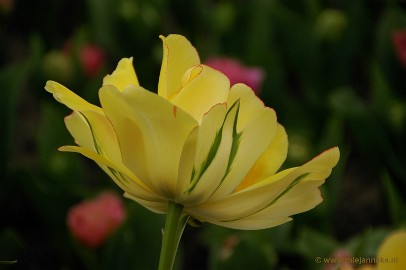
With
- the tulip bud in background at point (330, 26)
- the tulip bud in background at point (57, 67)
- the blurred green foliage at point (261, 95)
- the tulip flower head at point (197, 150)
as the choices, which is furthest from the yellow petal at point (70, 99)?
the tulip bud in background at point (330, 26)

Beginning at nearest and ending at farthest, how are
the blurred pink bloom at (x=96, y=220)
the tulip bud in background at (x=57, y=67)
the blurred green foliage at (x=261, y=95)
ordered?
1. the blurred pink bloom at (x=96, y=220)
2. the blurred green foliage at (x=261, y=95)
3. the tulip bud in background at (x=57, y=67)

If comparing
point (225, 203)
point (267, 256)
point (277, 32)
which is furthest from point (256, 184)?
point (277, 32)

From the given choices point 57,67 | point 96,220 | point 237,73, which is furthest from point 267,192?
point 57,67

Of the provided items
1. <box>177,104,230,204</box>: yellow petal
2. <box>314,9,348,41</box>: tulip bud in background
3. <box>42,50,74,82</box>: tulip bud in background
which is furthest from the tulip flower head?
<box>314,9,348,41</box>: tulip bud in background

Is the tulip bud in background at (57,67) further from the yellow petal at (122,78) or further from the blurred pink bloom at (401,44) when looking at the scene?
the yellow petal at (122,78)

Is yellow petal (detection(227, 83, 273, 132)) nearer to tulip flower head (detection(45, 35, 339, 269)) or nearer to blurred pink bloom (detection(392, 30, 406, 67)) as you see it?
tulip flower head (detection(45, 35, 339, 269))

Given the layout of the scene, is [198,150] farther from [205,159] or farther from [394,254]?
[394,254]
